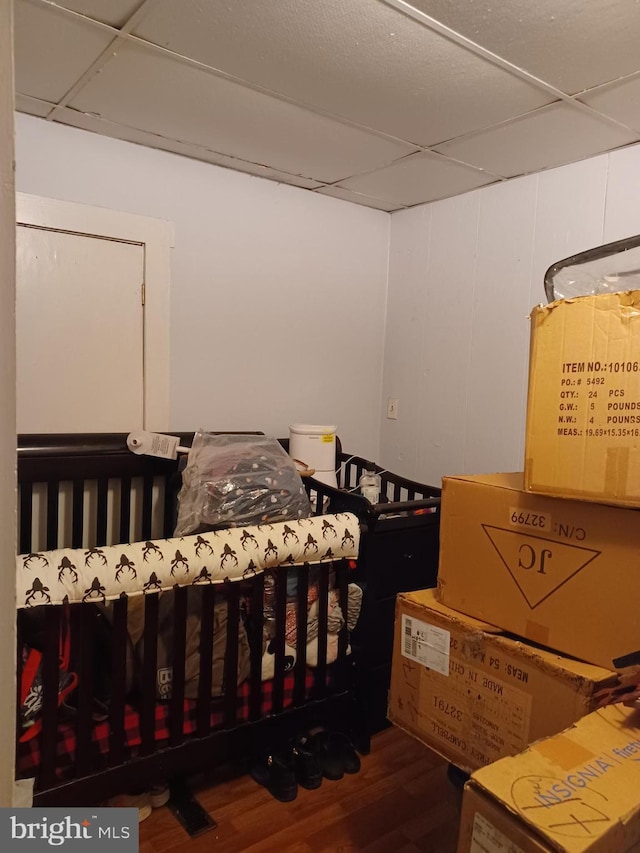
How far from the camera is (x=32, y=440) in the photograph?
1.88 metres

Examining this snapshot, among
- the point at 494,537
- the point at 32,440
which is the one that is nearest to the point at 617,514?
the point at 494,537

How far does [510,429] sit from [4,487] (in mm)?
2023

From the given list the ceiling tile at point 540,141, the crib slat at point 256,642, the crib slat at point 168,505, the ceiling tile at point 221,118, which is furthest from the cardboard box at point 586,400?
the crib slat at point 168,505

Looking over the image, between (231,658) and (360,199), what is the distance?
1991 millimetres

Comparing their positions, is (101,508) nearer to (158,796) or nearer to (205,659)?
(205,659)

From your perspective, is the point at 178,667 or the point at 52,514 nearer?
the point at 178,667

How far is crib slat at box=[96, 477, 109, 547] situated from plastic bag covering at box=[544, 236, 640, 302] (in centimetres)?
152

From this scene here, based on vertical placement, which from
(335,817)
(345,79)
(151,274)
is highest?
(345,79)

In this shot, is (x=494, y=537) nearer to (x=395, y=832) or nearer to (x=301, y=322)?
(x=395, y=832)

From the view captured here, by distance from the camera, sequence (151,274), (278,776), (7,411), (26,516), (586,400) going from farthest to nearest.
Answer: (151,274)
(26,516)
(278,776)
(586,400)
(7,411)

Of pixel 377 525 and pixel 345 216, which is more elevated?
pixel 345 216

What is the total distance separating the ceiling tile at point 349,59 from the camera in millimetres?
1282

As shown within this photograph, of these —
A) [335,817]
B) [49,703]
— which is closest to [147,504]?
[49,703]

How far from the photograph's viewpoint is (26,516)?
6.09ft
